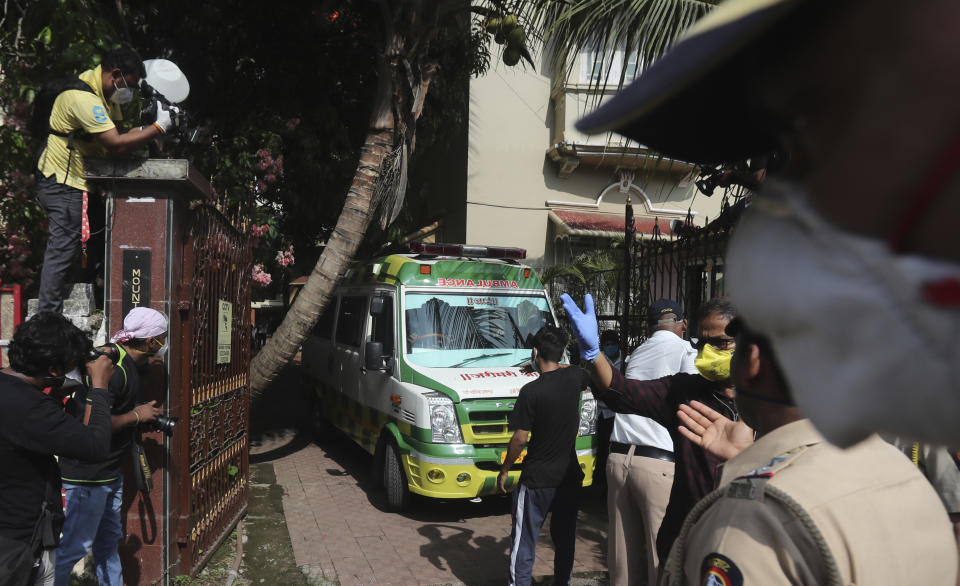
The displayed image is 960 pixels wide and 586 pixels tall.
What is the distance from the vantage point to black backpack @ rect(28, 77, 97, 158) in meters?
4.12

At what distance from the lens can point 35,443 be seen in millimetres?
2752

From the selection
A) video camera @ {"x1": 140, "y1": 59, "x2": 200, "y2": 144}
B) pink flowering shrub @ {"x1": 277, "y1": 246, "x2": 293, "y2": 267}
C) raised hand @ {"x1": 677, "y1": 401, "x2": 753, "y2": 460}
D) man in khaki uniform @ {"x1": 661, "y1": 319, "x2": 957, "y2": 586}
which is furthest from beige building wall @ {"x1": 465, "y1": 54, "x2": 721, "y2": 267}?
man in khaki uniform @ {"x1": 661, "y1": 319, "x2": 957, "y2": 586}

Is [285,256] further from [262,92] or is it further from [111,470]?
[111,470]

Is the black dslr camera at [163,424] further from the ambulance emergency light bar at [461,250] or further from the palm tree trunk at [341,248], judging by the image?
the ambulance emergency light bar at [461,250]

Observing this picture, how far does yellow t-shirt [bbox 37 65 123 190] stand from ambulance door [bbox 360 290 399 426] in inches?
122

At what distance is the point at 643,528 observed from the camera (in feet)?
13.1

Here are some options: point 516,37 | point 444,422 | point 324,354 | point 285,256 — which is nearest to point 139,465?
point 444,422

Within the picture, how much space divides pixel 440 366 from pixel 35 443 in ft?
13.7

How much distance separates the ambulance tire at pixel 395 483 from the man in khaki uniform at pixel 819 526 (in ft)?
16.9

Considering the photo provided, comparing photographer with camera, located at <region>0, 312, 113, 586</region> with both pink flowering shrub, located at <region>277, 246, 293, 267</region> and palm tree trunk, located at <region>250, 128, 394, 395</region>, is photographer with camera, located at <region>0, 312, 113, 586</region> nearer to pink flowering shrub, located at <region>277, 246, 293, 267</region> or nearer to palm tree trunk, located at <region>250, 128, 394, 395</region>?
palm tree trunk, located at <region>250, 128, 394, 395</region>

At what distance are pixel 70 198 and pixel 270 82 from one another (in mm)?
5284

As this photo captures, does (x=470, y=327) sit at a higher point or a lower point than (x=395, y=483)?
higher

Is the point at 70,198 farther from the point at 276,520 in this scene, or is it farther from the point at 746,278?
the point at 746,278

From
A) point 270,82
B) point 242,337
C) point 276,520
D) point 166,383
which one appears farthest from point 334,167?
point 166,383
